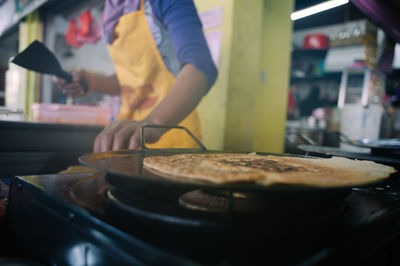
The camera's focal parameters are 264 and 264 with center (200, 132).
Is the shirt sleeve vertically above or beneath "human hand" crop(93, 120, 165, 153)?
above

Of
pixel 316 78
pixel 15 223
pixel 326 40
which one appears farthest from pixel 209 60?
pixel 316 78

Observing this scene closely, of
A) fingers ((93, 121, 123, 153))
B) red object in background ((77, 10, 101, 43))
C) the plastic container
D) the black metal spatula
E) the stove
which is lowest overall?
the stove

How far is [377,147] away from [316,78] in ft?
29.5

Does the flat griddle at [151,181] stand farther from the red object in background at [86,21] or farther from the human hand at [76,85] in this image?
the red object in background at [86,21]

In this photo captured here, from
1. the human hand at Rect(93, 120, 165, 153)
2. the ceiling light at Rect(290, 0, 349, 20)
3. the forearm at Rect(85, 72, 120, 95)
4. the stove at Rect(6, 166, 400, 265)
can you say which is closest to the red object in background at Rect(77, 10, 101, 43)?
the forearm at Rect(85, 72, 120, 95)

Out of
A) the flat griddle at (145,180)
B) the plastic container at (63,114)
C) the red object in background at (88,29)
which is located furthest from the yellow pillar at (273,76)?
the red object in background at (88,29)

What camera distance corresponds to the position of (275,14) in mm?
2809

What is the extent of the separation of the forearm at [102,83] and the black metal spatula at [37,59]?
561 mm

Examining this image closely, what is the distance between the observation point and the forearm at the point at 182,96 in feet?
5.41

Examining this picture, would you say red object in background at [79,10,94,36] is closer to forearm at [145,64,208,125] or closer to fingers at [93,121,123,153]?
forearm at [145,64,208,125]

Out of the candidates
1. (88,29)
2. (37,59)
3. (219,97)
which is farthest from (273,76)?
(88,29)

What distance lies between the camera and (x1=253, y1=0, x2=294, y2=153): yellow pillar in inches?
109

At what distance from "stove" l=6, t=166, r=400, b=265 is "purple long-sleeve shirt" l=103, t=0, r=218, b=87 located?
48.8 inches

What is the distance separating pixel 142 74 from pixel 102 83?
0.47 m
